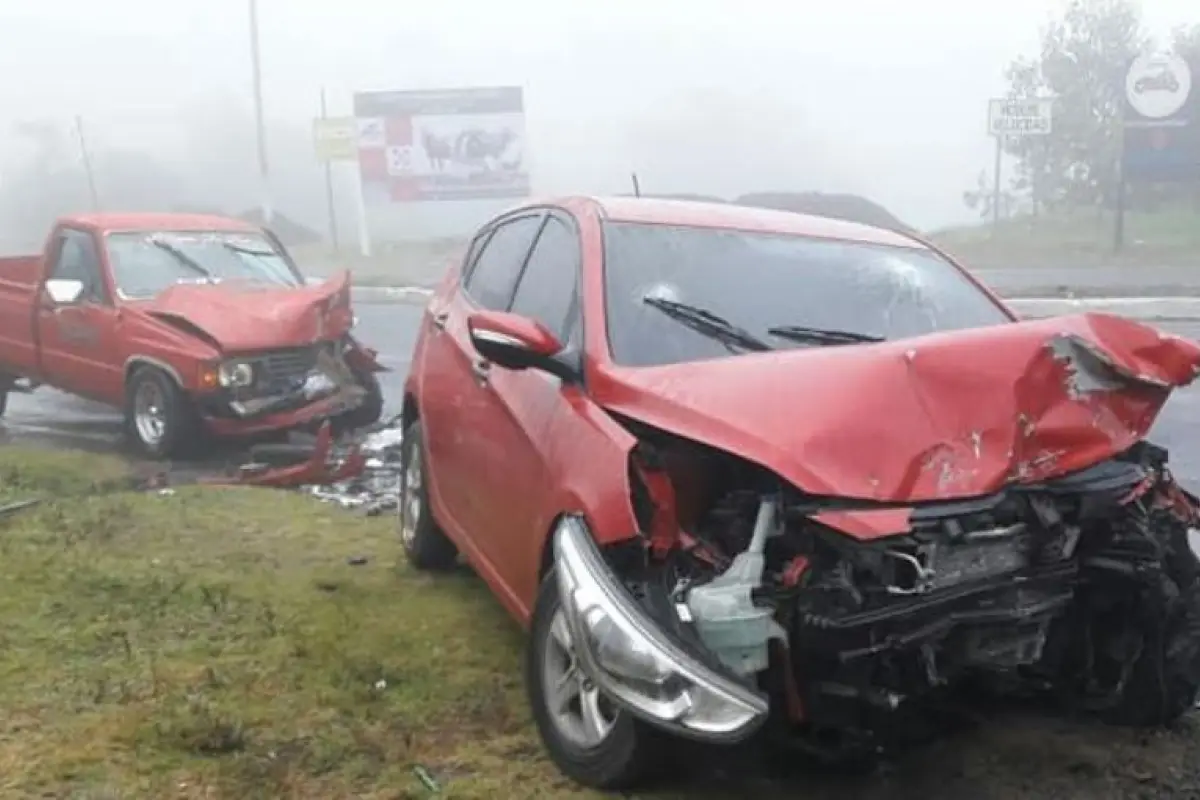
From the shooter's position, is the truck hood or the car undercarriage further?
the truck hood

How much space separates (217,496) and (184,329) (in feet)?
6.48

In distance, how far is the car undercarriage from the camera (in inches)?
142

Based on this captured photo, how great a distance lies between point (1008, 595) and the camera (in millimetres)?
3775

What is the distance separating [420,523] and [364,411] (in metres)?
4.13

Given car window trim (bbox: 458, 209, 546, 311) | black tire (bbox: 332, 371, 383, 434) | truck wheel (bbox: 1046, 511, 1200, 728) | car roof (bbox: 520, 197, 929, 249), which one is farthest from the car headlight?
truck wheel (bbox: 1046, 511, 1200, 728)

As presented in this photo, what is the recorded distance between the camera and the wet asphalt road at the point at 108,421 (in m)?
9.39

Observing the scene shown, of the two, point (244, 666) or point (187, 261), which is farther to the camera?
point (187, 261)

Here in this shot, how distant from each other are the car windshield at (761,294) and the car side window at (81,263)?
6511 mm

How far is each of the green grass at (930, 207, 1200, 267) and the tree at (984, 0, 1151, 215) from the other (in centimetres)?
194

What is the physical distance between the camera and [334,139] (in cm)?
4216

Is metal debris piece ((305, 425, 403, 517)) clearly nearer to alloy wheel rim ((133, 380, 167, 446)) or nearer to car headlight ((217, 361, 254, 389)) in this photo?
car headlight ((217, 361, 254, 389))

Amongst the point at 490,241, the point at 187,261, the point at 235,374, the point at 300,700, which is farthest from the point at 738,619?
the point at 187,261

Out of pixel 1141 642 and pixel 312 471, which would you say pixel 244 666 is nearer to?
pixel 1141 642

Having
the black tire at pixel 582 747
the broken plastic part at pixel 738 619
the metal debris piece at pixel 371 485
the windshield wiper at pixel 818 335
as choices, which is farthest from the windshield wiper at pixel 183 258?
the broken plastic part at pixel 738 619
